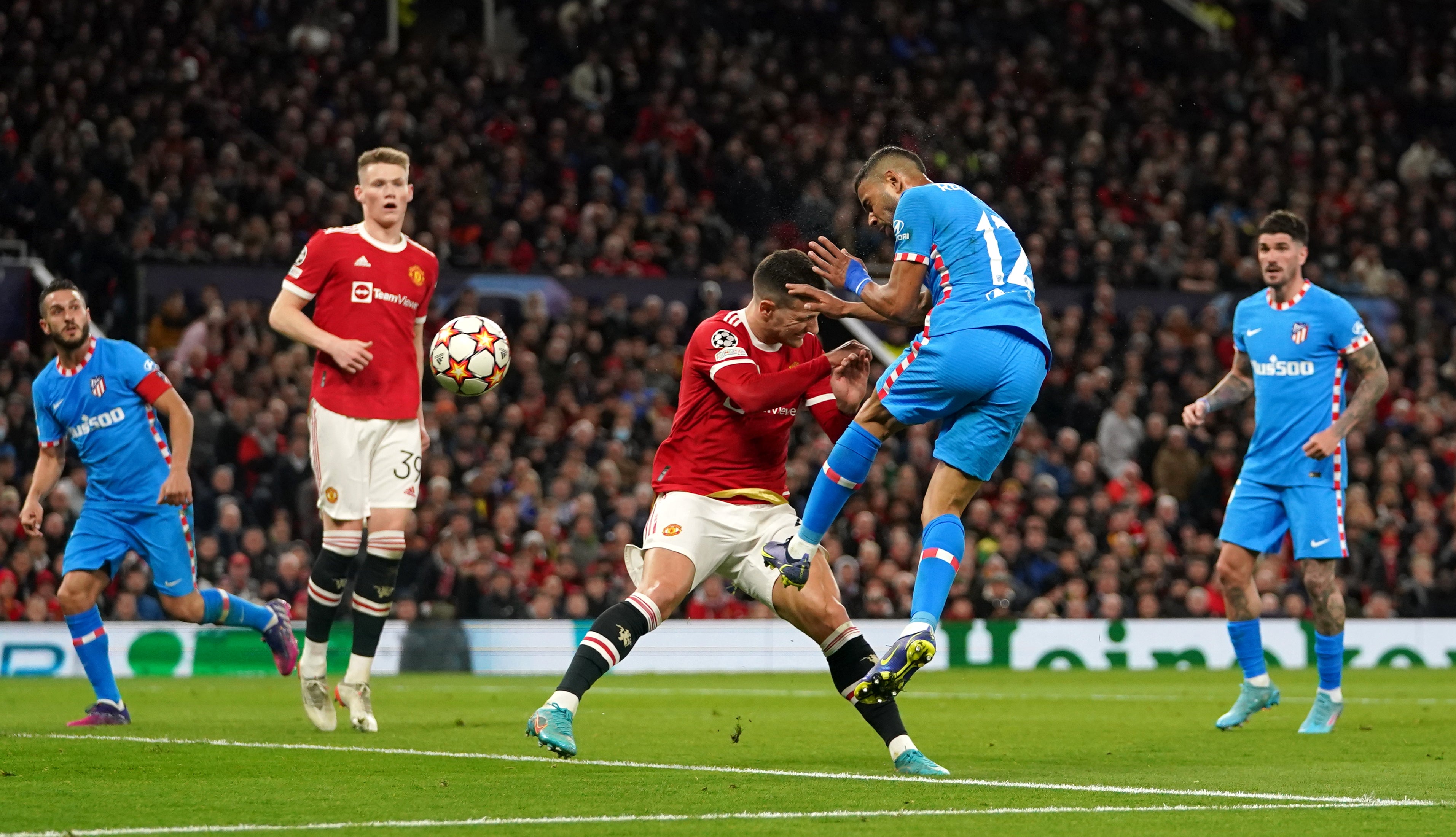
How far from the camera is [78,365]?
996cm

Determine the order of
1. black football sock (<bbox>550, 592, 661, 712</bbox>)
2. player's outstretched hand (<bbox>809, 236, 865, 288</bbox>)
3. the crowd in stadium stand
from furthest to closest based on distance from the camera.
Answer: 1. the crowd in stadium stand
2. player's outstretched hand (<bbox>809, 236, 865, 288</bbox>)
3. black football sock (<bbox>550, 592, 661, 712</bbox>)

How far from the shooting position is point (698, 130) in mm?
23203

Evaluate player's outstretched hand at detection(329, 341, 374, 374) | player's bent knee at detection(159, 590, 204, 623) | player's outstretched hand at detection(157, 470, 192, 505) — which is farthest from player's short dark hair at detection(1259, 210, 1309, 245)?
player's bent knee at detection(159, 590, 204, 623)

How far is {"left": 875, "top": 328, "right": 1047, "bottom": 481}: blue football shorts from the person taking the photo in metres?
7.26

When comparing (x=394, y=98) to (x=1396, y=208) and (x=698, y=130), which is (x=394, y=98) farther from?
(x=1396, y=208)

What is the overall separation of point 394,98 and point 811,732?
13568mm

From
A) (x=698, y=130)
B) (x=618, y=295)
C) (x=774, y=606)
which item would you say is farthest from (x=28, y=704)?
(x=698, y=130)

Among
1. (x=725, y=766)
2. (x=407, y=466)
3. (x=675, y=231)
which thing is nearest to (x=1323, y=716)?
(x=725, y=766)

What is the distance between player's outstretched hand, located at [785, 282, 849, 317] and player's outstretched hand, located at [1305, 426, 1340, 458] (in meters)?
3.63

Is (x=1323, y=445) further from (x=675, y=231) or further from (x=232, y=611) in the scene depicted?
(x=675, y=231)

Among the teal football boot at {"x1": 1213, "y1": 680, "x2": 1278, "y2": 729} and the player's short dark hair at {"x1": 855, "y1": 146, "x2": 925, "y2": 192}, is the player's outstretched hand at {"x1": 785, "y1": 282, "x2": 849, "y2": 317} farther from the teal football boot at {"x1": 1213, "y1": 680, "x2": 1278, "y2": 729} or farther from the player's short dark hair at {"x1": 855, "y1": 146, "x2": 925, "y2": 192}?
the teal football boot at {"x1": 1213, "y1": 680, "x2": 1278, "y2": 729}

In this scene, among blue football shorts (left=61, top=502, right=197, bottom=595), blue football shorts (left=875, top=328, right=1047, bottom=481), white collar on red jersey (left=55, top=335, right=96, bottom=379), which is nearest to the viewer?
blue football shorts (left=875, top=328, right=1047, bottom=481)

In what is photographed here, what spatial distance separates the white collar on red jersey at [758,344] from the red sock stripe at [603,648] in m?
1.39

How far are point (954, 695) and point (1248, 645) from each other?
373 cm
